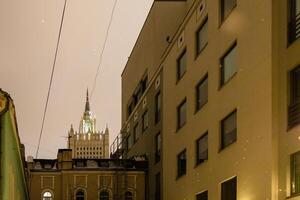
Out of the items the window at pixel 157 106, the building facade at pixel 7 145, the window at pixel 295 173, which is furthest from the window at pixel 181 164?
the building facade at pixel 7 145

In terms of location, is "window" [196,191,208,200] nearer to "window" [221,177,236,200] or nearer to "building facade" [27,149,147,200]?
"window" [221,177,236,200]

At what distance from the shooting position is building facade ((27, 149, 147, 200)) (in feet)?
179

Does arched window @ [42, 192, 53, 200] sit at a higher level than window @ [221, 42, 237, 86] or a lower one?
lower

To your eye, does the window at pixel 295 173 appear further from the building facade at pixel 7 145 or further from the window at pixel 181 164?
the window at pixel 181 164

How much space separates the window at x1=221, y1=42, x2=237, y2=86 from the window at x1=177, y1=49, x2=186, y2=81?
26.7ft

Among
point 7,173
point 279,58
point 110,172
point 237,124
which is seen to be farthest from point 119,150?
point 7,173

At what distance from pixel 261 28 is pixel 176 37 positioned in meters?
15.6

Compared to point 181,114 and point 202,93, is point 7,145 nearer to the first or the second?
point 202,93

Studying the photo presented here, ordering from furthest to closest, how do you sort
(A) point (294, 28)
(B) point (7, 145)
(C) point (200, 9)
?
(C) point (200, 9), (A) point (294, 28), (B) point (7, 145)

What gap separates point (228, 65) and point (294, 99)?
771 centimetres

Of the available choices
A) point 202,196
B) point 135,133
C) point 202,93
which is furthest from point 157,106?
point 202,196

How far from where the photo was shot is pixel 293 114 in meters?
25.0

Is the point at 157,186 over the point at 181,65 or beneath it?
beneath

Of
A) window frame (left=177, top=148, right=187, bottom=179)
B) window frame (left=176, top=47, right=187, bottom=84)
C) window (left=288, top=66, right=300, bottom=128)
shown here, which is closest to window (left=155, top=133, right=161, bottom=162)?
window frame (left=177, top=148, right=187, bottom=179)
